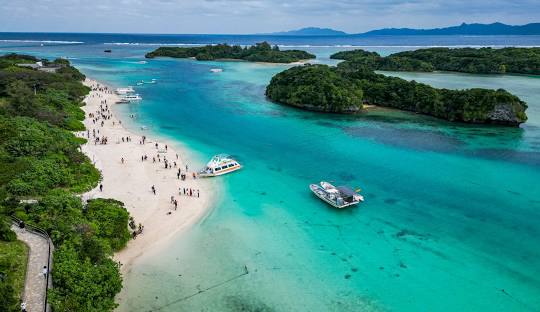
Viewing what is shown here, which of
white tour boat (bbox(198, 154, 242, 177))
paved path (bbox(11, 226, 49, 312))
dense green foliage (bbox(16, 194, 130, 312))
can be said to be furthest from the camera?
white tour boat (bbox(198, 154, 242, 177))

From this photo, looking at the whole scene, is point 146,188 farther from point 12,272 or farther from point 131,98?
point 131,98

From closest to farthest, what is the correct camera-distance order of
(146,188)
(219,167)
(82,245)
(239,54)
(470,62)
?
(82,245), (146,188), (219,167), (470,62), (239,54)

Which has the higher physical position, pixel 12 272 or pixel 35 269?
pixel 12 272

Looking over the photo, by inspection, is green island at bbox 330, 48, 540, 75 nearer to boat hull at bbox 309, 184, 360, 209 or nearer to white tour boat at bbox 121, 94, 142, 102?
white tour boat at bbox 121, 94, 142, 102

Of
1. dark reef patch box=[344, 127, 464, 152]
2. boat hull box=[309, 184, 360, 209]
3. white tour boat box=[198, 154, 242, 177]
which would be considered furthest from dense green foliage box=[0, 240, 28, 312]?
dark reef patch box=[344, 127, 464, 152]

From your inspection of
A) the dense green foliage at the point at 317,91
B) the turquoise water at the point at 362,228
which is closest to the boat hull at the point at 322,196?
the turquoise water at the point at 362,228

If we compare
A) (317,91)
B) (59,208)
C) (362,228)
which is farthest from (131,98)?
(362,228)

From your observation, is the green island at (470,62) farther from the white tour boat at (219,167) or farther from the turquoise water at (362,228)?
the white tour boat at (219,167)

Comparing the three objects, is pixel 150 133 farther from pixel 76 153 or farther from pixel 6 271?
pixel 6 271
